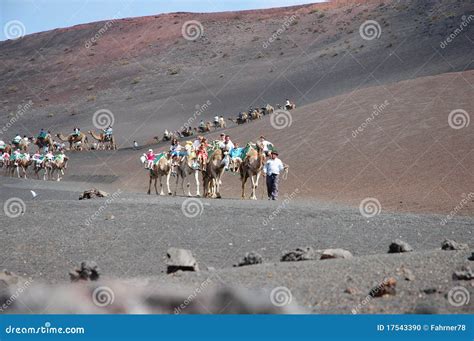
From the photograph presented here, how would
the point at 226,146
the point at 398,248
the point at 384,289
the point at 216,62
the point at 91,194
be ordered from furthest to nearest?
the point at 216,62 → the point at 226,146 → the point at 91,194 → the point at 398,248 → the point at 384,289

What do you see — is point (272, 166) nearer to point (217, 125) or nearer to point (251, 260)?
point (251, 260)

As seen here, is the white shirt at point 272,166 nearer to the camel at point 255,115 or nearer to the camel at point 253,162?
the camel at point 253,162

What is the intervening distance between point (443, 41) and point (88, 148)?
34554mm

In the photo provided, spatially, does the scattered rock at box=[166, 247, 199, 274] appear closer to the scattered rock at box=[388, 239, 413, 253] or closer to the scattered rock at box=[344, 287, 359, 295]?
the scattered rock at box=[344, 287, 359, 295]

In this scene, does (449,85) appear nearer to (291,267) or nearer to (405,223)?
(405,223)

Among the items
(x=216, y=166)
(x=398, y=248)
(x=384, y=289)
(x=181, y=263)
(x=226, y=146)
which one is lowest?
(x=384, y=289)

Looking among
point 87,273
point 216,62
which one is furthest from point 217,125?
point 87,273

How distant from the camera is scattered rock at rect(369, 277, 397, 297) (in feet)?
36.1

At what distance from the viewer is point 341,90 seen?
73.0 m

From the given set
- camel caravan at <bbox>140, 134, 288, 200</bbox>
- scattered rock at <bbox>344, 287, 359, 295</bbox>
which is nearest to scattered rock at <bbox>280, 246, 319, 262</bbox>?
scattered rock at <bbox>344, 287, 359, 295</bbox>

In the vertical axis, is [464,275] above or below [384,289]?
above

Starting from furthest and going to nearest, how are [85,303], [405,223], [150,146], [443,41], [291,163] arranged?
[443,41] → [150,146] → [291,163] → [405,223] → [85,303]

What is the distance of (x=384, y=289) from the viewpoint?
11.0 metres

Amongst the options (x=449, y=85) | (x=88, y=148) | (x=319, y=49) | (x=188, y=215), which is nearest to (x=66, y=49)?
(x=319, y=49)
